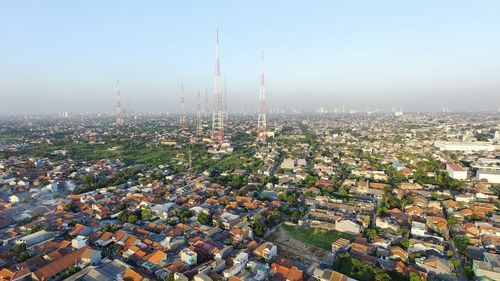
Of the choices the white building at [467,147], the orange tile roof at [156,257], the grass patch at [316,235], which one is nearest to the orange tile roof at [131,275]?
the orange tile roof at [156,257]

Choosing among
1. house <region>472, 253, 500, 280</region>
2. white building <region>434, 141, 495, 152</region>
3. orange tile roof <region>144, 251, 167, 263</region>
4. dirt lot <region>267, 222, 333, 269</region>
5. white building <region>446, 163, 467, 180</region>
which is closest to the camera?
house <region>472, 253, 500, 280</region>

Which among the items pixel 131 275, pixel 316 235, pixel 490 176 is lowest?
pixel 316 235

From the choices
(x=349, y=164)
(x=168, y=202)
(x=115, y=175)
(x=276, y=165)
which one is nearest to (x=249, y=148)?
(x=276, y=165)

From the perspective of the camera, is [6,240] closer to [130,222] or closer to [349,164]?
[130,222]

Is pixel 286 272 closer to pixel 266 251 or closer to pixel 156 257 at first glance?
pixel 266 251

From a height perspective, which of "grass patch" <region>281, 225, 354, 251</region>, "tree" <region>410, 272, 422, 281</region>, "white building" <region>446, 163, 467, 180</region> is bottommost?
"grass patch" <region>281, 225, 354, 251</region>

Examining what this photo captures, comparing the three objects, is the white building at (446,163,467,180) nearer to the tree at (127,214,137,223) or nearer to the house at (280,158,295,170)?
the house at (280,158,295,170)

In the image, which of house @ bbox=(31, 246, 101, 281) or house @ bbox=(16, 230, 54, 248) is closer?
house @ bbox=(31, 246, 101, 281)

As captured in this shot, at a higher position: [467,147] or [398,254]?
[398,254]

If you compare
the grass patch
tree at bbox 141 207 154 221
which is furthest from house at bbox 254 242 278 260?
tree at bbox 141 207 154 221

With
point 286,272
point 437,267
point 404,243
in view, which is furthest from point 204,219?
point 437,267
